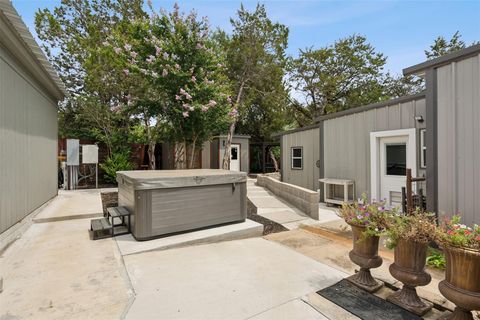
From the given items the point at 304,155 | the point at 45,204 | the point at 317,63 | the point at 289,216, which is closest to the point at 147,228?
the point at 289,216

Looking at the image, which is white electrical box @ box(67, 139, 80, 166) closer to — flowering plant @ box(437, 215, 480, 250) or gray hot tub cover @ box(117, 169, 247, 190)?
gray hot tub cover @ box(117, 169, 247, 190)

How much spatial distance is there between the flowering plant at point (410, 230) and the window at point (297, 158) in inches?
270

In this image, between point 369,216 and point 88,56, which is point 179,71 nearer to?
point 88,56

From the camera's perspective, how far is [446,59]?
3605 mm

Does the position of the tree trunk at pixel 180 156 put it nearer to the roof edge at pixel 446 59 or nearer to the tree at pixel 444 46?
the roof edge at pixel 446 59

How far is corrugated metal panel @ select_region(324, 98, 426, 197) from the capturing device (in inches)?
221

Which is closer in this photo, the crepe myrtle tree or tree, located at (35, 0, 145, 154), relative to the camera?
the crepe myrtle tree

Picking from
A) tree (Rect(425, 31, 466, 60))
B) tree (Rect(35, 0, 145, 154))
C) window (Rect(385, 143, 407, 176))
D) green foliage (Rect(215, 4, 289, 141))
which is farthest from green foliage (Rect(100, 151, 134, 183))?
tree (Rect(425, 31, 466, 60))

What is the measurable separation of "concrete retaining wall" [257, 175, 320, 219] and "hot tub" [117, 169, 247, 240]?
189cm

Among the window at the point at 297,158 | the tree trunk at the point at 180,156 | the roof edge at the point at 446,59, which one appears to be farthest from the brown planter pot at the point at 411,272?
the tree trunk at the point at 180,156

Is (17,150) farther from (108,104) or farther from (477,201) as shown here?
(477,201)

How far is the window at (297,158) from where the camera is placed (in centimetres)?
910

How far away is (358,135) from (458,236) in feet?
17.1

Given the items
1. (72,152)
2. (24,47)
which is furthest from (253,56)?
(24,47)
